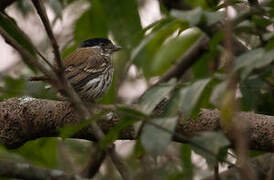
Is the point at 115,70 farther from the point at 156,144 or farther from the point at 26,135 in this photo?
the point at 156,144

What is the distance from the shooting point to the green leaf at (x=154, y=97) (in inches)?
80.7

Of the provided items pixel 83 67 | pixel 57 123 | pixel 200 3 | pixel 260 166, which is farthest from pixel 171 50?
pixel 83 67

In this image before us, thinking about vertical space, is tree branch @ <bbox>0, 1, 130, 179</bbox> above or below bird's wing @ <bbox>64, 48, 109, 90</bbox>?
above

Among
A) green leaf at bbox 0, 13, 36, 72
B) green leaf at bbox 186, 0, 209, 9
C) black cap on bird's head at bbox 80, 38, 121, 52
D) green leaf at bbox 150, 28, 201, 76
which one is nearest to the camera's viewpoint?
green leaf at bbox 150, 28, 201, 76

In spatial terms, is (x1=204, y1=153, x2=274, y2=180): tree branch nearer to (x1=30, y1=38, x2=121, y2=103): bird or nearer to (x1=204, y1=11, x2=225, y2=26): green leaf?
(x1=30, y1=38, x2=121, y2=103): bird

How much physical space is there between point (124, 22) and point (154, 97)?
57.0 inches

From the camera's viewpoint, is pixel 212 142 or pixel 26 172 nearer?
pixel 212 142

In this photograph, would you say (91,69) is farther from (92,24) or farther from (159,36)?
(159,36)

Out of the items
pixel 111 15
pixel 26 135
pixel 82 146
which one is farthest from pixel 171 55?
pixel 82 146

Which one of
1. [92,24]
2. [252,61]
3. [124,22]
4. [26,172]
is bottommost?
[92,24]

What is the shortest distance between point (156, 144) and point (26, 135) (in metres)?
2.00

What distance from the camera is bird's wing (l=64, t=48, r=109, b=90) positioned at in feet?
17.3

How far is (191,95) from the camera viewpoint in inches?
76.2

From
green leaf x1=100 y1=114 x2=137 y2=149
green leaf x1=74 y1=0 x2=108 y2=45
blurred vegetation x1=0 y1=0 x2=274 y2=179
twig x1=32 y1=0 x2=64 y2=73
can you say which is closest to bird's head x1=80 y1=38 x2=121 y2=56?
blurred vegetation x1=0 y1=0 x2=274 y2=179
